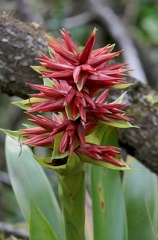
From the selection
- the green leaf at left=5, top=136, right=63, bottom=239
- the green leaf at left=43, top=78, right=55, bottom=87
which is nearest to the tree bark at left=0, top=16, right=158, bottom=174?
the green leaf at left=5, top=136, right=63, bottom=239

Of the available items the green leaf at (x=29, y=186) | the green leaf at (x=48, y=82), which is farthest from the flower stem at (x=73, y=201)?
the green leaf at (x=29, y=186)

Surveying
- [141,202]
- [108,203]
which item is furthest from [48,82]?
[141,202]

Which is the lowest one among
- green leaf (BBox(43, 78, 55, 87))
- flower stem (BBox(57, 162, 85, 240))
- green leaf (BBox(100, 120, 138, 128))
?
flower stem (BBox(57, 162, 85, 240))

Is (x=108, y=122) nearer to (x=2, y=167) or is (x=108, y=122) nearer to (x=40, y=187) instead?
(x=40, y=187)

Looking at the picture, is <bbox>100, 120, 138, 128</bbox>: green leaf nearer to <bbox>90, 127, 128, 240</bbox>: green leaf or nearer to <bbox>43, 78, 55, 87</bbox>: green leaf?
<bbox>43, 78, 55, 87</bbox>: green leaf

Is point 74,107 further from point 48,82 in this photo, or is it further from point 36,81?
point 36,81

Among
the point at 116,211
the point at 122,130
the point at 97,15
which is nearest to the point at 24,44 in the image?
the point at 122,130
